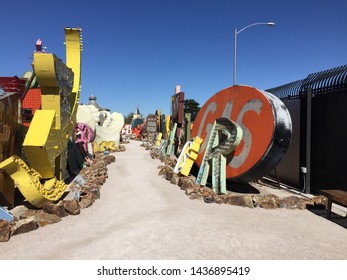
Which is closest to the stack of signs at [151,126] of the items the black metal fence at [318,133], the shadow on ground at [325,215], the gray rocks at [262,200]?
the black metal fence at [318,133]

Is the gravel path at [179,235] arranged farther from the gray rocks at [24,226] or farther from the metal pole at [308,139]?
the metal pole at [308,139]

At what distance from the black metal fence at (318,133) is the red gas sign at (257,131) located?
4.20 feet

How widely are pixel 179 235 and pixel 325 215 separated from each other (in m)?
3.38

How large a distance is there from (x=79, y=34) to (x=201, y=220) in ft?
24.8

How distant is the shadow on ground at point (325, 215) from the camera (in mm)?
5695

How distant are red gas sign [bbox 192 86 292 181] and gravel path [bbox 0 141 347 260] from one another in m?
1.39

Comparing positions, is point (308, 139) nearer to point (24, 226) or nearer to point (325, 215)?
point (325, 215)

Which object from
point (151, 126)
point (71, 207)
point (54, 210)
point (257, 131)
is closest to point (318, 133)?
point (257, 131)

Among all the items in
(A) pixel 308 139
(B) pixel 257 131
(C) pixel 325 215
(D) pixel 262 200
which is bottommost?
(C) pixel 325 215

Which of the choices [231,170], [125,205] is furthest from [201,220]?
[231,170]

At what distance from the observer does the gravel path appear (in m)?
4.15

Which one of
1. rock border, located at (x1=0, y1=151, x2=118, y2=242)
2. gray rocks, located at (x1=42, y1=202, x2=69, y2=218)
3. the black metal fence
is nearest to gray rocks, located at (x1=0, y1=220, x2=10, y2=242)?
rock border, located at (x1=0, y1=151, x2=118, y2=242)

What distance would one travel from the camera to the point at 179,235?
486 cm
